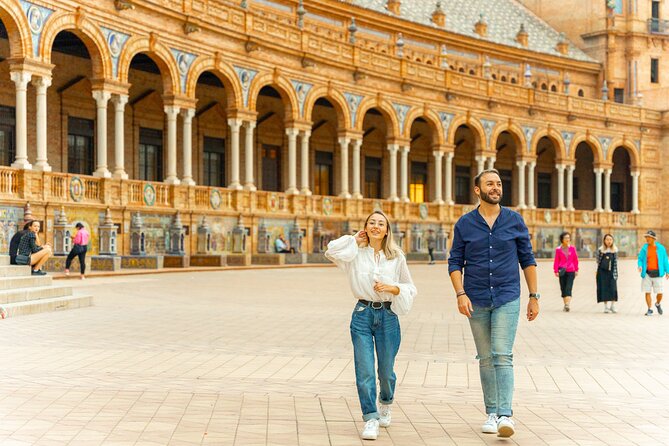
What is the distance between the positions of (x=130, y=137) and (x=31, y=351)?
26.0 m

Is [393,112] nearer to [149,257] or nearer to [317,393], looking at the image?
[149,257]

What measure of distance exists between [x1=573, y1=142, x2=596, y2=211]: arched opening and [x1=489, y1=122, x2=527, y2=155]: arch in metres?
10.5

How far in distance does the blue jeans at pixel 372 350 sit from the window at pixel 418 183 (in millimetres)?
45228

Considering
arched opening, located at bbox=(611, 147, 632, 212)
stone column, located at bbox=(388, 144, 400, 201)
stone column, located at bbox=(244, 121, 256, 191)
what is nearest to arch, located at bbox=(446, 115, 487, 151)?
stone column, located at bbox=(388, 144, 400, 201)

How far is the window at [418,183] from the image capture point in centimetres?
5231

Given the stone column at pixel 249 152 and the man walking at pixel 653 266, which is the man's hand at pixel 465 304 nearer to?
the man walking at pixel 653 266

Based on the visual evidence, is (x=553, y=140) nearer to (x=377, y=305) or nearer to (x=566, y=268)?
(x=566, y=268)

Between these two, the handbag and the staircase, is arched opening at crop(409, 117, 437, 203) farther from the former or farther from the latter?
the staircase

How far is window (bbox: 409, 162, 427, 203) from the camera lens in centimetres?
5231

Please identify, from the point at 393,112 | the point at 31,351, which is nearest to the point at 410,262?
the point at 393,112

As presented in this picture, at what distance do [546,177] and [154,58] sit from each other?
113 ft

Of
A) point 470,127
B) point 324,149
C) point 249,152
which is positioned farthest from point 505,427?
point 470,127

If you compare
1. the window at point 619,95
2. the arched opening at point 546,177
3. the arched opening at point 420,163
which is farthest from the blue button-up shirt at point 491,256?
the window at point 619,95

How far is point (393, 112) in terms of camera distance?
43375 millimetres
